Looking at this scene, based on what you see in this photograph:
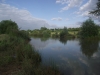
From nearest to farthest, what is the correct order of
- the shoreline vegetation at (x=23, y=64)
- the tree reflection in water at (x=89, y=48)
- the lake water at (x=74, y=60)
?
1. the shoreline vegetation at (x=23, y=64)
2. the lake water at (x=74, y=60)
3. the tree reflection in water at (x=89, y=48)

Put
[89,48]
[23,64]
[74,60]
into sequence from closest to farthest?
[23,64] → [74,60] → [89,48]

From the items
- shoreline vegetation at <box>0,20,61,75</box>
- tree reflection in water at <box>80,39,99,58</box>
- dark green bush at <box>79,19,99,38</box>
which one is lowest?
tree reflection in water at <box>80,39,99,58</box>

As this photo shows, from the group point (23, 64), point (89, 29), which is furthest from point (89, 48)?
point (89, 29)

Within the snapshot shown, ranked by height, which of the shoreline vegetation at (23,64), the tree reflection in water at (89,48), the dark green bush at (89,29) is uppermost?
the dark green bush at (89,29)

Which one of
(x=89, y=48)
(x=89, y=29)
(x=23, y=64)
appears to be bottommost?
(x=89, y=48)

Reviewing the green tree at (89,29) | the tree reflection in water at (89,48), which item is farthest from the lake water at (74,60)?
the green tree at (89,29)

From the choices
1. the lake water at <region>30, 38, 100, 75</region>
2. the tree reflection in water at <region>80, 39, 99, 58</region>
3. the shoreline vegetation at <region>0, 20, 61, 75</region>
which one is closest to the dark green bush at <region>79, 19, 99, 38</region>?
the tree reflection in water at <region>80, 39, 99, 58</region>

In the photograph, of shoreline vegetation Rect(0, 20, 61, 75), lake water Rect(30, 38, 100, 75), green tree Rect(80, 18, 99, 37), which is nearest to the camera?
shoreline vegetation Rect(0, 20, 61, 75)

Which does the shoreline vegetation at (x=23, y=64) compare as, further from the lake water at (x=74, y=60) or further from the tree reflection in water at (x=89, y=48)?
the tree reflection in water at (x=89, y=48)

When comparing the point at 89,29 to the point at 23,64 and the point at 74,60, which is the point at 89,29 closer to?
the point at 74,60

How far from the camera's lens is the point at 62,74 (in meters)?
5.83

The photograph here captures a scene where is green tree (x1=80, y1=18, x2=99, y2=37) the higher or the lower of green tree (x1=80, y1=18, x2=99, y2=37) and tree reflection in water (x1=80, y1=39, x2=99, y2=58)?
the higher

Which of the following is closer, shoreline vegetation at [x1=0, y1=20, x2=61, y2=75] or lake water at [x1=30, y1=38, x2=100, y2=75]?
shoreline vegetation at [x1=0, y1=20, x2=61, y2=75]

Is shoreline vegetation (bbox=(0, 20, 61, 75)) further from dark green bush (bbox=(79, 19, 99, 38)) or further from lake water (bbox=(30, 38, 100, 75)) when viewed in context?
dark green bush (bbox=(79, 19, 99, 38))
